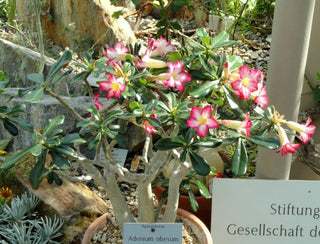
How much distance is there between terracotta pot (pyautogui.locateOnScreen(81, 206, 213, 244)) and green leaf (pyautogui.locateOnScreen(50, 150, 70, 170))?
0.47 meters

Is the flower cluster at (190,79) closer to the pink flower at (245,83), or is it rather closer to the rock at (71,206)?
the pink flower at (245,83)

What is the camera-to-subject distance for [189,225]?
162 centimetres

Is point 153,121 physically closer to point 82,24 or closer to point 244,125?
point 244,125

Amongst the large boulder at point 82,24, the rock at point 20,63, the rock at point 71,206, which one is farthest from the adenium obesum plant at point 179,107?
the large boulder at point 82,24

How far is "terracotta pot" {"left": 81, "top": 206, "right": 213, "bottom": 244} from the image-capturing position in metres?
1.50

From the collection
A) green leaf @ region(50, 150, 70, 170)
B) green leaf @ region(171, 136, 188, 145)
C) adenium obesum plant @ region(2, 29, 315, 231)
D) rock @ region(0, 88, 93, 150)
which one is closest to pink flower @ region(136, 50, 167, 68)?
adenium obesum plant @ region(2, 29, 315, 231)

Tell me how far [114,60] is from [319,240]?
99 centimetres

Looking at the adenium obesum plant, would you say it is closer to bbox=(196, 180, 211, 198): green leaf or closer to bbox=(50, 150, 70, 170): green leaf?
bbox=(50, 150, 70, 170): green leaf

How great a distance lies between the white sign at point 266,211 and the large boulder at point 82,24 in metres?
1.72

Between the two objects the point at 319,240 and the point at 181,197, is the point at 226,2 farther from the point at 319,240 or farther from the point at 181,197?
the point at 319,240

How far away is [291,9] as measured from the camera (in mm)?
1367

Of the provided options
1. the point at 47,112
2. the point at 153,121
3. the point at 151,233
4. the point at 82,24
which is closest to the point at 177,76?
the point at 153,121

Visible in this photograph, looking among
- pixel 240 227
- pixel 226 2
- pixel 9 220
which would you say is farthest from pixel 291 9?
pixel 226 2

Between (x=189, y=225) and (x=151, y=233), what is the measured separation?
0.33m
